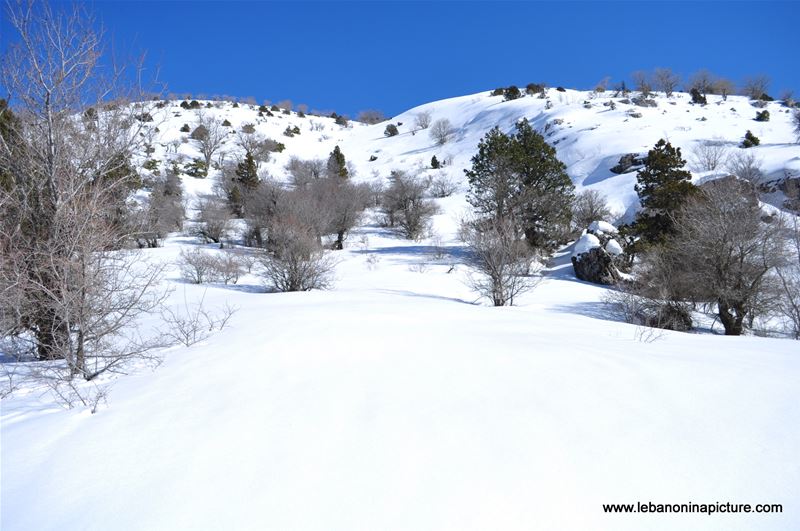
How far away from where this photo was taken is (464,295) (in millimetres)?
14375

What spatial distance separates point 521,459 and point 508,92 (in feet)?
219

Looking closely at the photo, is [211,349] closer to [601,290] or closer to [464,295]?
[464,295]

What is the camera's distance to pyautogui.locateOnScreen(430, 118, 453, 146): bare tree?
2169 inches

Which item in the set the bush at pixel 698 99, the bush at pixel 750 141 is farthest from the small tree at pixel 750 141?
the bush at pixel 698 99

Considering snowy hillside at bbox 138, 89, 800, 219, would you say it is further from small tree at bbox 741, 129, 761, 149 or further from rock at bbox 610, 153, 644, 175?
rock at bbox 610, 153, 644, 175

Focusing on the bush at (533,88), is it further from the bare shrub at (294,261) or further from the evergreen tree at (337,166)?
the bare shrub at (294,261)

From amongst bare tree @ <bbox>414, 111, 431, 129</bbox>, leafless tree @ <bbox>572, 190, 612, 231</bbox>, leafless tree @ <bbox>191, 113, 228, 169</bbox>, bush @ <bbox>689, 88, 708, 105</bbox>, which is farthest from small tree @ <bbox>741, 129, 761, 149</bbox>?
leafless tree @ <bbox>191, 113, 228, 169</bbox>

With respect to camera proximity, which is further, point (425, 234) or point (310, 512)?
point (425, 234)

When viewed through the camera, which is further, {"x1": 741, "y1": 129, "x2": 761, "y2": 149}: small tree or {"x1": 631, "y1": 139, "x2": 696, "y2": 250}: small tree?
{"x1": 741, "y1": 129, "x2": 761, "y2": 149}: small tree

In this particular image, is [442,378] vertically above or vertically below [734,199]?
below

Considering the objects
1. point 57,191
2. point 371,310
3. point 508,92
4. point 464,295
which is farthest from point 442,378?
point 508,92

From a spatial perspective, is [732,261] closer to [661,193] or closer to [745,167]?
[661,193]

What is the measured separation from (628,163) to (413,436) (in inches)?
1530

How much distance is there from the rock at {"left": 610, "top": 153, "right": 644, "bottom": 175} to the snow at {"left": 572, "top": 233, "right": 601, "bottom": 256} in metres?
17.8
